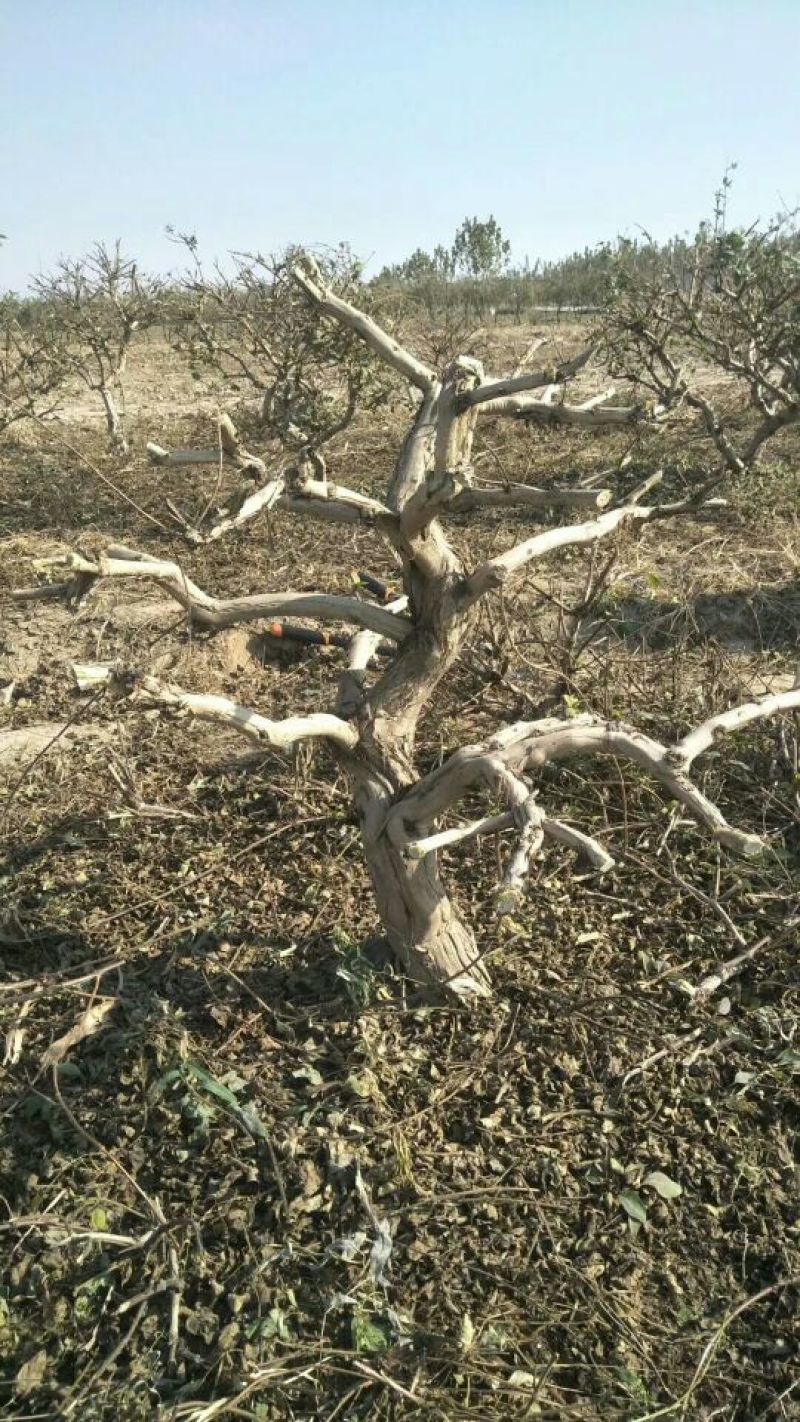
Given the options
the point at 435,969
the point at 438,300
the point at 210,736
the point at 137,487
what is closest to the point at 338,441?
the point at 137,487

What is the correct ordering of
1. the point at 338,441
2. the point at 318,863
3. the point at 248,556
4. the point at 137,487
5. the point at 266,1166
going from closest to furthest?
the point at 266,1166
the point at 318,863
the point at 248,556
the point at 137,487
the point at 338,441

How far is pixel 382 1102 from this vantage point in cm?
250

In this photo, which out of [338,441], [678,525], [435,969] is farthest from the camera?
[338,441]

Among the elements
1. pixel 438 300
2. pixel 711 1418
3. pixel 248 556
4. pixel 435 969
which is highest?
pixel 438 300

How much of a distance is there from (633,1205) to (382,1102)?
2.13ft

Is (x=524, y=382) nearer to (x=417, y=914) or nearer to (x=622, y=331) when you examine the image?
(x=417, y=914)

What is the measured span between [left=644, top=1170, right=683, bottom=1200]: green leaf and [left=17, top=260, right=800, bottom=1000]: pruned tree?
2.13 feet

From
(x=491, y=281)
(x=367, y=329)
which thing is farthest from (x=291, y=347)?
(x=491, y=281)

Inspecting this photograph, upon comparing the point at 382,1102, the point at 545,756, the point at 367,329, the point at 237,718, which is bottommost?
the point at 382,1102

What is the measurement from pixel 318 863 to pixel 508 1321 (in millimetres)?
1651

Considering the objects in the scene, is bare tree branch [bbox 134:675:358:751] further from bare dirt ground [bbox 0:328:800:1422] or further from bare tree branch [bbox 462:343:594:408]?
bare tree branch [bbox 462:343:594:408]

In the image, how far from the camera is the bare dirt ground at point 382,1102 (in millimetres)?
2025

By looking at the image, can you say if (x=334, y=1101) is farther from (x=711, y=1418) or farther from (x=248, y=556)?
(x=248, y=556)

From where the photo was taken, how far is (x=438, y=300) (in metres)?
20.3
